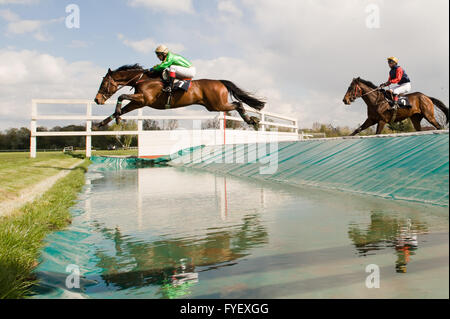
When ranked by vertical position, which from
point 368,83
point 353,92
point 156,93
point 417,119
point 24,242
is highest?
point 368,83

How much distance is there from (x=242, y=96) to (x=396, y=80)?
479cm

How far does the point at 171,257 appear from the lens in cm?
286

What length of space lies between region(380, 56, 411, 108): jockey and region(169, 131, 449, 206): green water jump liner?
9.49 feet

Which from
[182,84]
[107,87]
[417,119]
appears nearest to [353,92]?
[417,119]

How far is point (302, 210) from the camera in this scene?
15.0 ft

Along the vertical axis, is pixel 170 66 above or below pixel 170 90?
above

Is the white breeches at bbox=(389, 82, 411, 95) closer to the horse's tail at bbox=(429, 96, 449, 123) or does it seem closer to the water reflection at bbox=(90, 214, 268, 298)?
the horse's tail at bbox=(429, 96, 449, 123)

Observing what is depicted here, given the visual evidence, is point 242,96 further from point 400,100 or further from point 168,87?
point 400,100

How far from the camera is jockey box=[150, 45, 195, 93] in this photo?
7.12 metres

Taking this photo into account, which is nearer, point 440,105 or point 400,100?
point 400,100

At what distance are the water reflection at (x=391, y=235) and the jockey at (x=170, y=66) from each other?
494cm

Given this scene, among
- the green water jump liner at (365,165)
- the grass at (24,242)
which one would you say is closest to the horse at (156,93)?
the green water jump liner at (365,165)

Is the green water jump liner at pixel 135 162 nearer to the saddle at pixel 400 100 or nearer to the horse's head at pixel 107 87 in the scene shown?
the horse's head at pixel 107 87

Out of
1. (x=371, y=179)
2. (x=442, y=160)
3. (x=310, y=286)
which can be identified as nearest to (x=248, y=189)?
(x=371, y=179)
